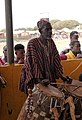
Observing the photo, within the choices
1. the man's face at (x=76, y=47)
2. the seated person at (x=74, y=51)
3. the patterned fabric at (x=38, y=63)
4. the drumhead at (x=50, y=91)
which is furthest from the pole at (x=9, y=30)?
the drumhead at (x=50, y=91)

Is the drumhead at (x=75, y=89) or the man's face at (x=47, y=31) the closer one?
the drumhead at (x=75, y=89)

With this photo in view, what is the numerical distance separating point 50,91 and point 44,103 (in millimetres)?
146

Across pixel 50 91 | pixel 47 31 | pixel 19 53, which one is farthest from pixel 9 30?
pixel 50 91

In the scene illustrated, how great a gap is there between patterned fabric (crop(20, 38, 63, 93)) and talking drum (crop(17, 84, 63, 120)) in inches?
14.5

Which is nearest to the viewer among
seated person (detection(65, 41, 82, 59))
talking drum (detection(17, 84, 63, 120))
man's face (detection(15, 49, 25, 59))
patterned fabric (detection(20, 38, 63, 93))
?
talking drum (detection(17, 84, 63, 120))

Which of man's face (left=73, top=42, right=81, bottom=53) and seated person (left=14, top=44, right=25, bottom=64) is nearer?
seated person (left=14, top=44, right=25, bottom=64)

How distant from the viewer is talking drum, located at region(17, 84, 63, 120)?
3.40 meters

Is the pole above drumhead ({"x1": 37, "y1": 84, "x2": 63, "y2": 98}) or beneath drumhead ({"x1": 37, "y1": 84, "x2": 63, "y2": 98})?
above

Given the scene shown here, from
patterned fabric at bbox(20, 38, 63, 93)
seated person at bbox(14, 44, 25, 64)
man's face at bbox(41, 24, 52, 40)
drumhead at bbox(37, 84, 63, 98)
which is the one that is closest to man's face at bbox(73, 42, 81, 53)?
seated person at bbox(14, 44, 25, 64)

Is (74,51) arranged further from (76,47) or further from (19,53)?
(19,53)

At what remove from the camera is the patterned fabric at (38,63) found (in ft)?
12.8

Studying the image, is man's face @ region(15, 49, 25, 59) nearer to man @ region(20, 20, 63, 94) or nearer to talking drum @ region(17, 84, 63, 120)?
man @ region(20, 20, 63, 94)

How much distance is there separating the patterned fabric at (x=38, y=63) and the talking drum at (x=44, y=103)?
368mm

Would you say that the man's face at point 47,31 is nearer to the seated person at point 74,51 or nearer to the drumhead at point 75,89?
the drumhead at point 75,89
